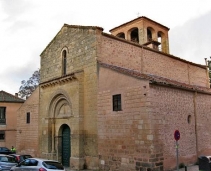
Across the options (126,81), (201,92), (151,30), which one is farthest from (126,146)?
(151,30)

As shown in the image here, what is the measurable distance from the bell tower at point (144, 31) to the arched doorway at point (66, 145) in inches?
394

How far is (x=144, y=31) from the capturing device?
75.2ft

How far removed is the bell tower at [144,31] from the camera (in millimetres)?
22906

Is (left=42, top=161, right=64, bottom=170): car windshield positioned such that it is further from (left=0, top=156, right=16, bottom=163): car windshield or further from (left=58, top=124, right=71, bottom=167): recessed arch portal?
(left=58, top=124, right=71, bottom=167): recessed arch portal

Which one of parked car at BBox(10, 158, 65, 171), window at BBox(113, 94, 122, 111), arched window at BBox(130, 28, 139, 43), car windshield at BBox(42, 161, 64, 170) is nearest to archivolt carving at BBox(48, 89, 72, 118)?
window at BBox(113, 94, 122, 111)

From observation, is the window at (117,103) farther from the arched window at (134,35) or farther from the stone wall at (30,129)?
the arched window at (134,35)

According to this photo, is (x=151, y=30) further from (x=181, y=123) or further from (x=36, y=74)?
(x=36, y=74)

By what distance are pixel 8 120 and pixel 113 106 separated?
21024mm

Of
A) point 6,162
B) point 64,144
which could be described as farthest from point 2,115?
point 6,162

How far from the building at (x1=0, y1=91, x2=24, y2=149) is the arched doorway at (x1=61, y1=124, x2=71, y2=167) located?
50.5ft

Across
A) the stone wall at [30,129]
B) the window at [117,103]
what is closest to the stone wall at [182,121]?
the window at [117,103]

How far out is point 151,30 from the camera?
24.3 m

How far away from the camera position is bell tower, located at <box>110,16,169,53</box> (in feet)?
75.2

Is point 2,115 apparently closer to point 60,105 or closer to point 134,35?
point 60,105
